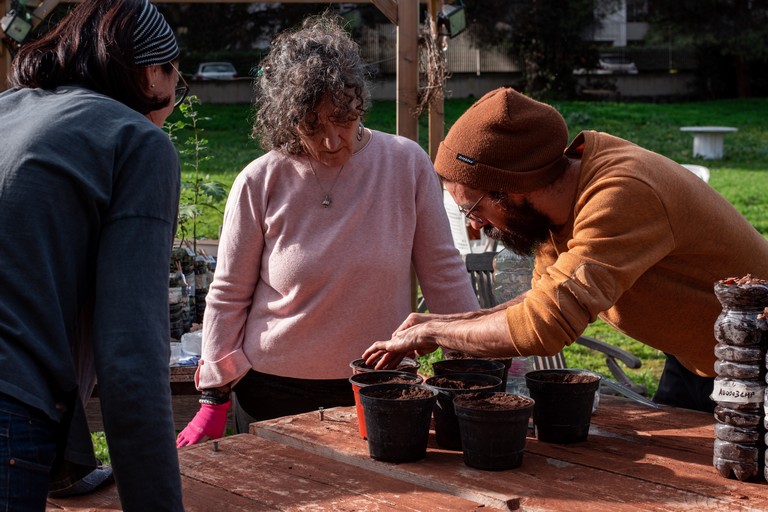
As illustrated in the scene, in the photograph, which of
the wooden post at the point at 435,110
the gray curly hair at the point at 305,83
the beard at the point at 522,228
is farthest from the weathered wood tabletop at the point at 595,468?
the wooden post at the point at 435,110

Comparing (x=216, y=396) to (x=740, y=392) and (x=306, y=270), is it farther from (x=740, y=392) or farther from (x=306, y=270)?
(x=740, y=392)

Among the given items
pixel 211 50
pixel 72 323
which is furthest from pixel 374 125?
pixel 72 323

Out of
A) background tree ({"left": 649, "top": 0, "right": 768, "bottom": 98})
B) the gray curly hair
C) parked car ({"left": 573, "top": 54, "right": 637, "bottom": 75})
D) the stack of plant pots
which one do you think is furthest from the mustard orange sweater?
parked car ({"left": 573, "top": 54, "right": 637, "bottom": 75})

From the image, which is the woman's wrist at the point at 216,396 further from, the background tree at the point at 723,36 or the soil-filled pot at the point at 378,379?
the background tree at the point at 723,36

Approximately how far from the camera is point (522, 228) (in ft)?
7.55

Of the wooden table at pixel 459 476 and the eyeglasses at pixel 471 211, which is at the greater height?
the eyeglasses at pixel 471 211

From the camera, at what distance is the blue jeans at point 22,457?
135 cm

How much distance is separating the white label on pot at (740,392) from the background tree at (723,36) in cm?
2461

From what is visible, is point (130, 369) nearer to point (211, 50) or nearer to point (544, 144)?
point (544, 144)

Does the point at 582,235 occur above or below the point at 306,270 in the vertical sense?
above

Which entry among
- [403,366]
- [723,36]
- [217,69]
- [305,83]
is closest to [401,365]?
[403,366]

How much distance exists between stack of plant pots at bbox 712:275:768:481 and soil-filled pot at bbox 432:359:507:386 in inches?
20.7

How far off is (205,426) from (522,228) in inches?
38.3

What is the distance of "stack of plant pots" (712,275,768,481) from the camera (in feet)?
5.96
